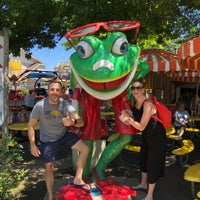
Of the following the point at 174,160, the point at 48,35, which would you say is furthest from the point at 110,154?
the point at 48,35

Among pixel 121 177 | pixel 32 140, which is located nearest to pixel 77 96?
pixel 32 140

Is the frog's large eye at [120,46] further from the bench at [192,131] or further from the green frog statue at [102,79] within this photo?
the bench at [192,131]

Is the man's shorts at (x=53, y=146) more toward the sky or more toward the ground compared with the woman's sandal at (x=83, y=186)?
more toward the sky

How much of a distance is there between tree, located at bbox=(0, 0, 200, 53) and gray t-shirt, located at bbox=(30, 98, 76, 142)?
2690mm

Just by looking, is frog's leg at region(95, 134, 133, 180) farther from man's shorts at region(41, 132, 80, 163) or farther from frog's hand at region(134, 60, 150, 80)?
frog's hand at region(134, 60, 150, 80)

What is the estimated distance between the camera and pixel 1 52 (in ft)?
12.9

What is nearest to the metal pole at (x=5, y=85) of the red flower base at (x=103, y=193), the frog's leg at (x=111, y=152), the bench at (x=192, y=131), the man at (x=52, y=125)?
the man at (x=52, y=125)

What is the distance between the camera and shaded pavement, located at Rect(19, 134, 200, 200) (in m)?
4.49

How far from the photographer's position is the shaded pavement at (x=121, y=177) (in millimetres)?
4493

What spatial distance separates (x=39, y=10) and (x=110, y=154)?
3.44m

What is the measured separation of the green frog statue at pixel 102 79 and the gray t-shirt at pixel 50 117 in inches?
18.9

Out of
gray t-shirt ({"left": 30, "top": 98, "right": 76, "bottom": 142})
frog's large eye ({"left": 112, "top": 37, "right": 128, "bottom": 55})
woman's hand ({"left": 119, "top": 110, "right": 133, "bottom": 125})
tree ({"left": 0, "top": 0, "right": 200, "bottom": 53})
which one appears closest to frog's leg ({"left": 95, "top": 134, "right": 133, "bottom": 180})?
woman's hand ({"left": 119, "top": 110, "right": 133, "bottom": 125})

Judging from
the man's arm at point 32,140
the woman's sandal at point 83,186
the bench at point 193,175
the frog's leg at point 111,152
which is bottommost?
the woman's sandal at point 83,186

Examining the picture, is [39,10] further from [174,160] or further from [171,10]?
[174,160]
